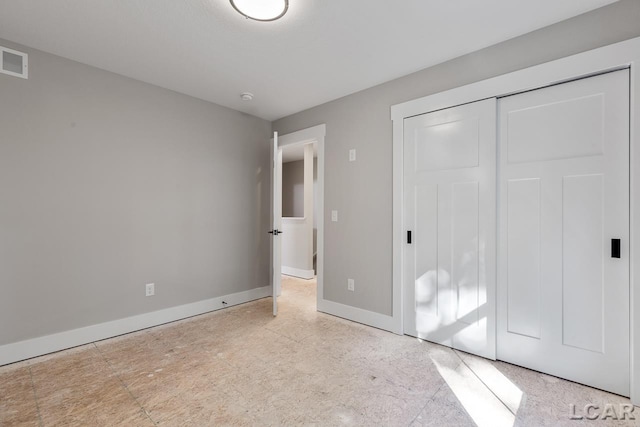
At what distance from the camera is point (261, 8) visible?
6.11ft

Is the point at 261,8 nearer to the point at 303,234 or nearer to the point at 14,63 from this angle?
the point at 14,63

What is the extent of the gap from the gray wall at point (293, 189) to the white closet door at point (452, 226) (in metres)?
4.04

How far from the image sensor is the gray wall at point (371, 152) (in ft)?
7.20

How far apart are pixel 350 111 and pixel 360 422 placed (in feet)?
9.23

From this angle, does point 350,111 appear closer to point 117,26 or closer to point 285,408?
point 117,26

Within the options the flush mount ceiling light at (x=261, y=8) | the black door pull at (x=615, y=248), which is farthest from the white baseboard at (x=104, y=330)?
the black door pull at (x=615, y=248)

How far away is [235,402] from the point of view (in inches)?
71.4

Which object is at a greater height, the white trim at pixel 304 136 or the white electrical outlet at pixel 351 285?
the white trim at pixel 304 136

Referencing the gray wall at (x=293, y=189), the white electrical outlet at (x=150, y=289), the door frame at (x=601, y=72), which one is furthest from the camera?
the gray wall at (x=293, y=189)

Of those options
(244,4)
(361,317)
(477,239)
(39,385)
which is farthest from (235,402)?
(244,4)

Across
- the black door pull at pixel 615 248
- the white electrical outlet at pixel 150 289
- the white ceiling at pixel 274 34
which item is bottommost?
the white electrical outlet at pixel 150 289

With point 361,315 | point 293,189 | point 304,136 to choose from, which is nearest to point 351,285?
point 361,315

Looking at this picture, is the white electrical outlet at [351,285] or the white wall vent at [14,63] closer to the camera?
the white wall vent at [14,63]

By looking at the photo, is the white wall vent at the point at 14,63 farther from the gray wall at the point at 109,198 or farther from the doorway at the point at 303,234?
the doorway at the point at 303,234
